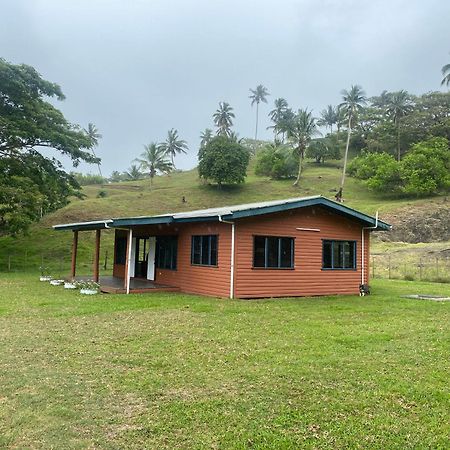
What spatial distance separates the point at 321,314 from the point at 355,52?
62.1 ft

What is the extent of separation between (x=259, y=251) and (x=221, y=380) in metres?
8.31

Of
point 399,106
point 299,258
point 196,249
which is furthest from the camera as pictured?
point 399,106

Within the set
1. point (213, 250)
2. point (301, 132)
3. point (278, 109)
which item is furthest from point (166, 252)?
point (278, 109)

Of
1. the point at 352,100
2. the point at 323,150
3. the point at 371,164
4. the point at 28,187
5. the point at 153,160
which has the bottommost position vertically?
the point at 28,187

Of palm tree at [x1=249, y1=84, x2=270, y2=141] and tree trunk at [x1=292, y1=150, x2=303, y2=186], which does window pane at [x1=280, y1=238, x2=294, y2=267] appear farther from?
palm tree at [x1=249, y1=84, x2=270, y2=141]

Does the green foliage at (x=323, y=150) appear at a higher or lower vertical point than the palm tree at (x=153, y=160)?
higher

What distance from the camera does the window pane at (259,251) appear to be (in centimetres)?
1315

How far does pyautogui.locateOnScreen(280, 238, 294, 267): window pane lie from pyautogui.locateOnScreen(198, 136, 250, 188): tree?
114ft

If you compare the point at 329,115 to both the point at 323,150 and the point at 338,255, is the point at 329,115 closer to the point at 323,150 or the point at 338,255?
the point at 323,150

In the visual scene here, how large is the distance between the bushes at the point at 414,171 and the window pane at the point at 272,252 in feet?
113

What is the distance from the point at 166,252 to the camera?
1623cm

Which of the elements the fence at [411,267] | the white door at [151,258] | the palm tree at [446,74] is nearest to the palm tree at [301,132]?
the palm tree at [446,74]

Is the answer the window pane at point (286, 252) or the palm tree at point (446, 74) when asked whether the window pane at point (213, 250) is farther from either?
the palm tree at point (446, 74)

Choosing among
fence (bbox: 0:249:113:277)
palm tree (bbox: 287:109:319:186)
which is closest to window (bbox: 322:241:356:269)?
fence (bbox: 0:249:113:277)
